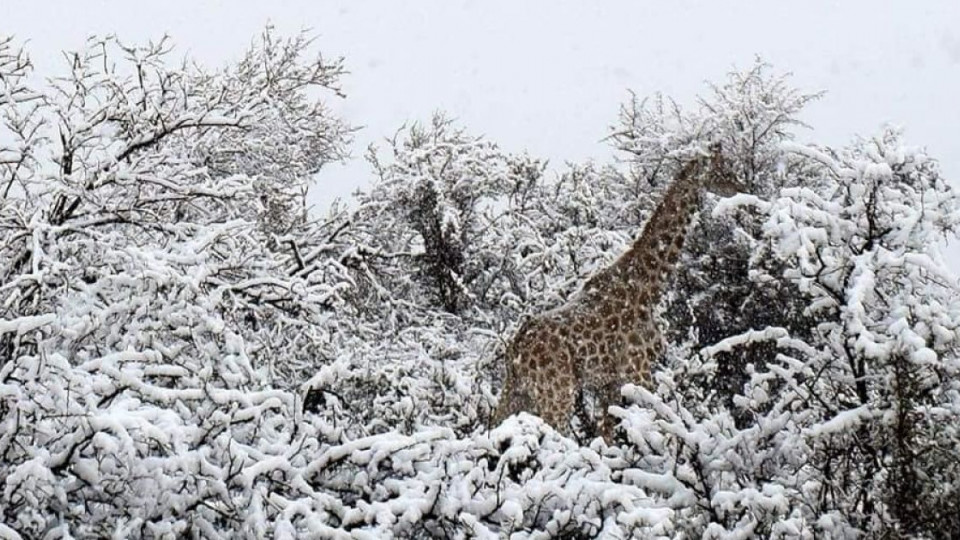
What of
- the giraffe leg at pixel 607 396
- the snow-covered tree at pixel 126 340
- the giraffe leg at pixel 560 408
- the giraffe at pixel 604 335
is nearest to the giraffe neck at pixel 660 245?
the giraffe at pixel 604 335

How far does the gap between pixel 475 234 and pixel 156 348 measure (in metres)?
7.14

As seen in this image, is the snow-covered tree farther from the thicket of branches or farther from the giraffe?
the giraffe

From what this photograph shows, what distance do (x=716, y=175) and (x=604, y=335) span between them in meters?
1.68

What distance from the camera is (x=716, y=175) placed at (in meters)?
9.45

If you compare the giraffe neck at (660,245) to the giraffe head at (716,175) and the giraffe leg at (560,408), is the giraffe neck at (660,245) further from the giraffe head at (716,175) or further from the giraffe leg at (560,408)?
the giraffe leg at (560,408)

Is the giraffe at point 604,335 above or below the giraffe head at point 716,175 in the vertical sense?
below

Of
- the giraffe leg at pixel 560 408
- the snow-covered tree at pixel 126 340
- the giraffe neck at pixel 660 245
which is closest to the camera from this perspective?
the snow-covered tree at pixel 126 340

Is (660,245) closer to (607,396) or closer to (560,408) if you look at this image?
(607,396)

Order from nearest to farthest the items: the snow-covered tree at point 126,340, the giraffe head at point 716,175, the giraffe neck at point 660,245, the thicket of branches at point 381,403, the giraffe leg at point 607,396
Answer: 1. the snow-covered tree at point 126,340
2. the thicket of branches at point 381,403
3. the giraffe leg at point 607,396
4. the giraffe neck at point 660,245
5. the giraffe head at point 716,175

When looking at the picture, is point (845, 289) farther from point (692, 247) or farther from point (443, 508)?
point (692, 247)

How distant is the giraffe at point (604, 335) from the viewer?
8312mm

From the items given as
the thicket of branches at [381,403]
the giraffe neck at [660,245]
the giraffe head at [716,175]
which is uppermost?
the giraffe head at [716,175]

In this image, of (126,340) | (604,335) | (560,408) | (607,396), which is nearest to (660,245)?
(604,335)

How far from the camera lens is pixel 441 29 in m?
62.8
